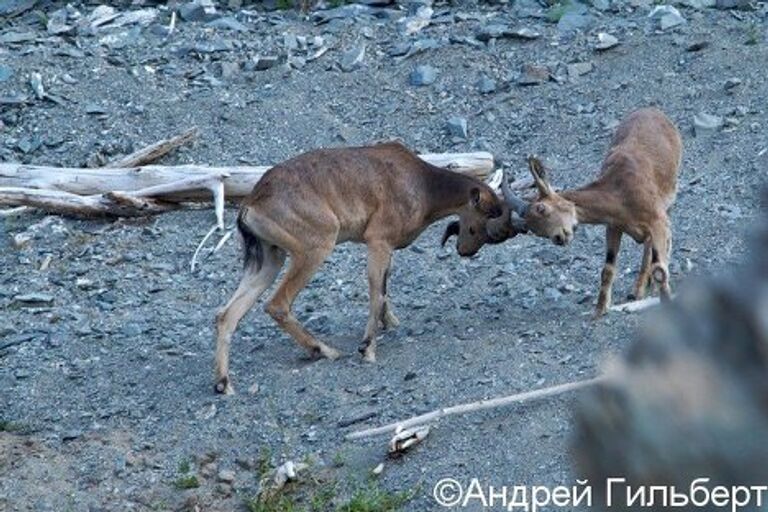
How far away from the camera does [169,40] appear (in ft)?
54.6

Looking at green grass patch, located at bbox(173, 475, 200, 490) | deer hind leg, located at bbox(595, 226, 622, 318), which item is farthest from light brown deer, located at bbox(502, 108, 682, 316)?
green grass patch, located at bbox(173, 475, 200, 490)

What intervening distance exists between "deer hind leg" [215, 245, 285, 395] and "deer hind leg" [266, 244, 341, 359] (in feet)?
0.51

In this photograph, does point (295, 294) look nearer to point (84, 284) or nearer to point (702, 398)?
point (84, 284)

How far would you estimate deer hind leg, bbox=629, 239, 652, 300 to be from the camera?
1002 cm

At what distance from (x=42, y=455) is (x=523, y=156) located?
628 cm

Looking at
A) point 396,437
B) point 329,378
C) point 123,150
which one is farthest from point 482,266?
point 123,150

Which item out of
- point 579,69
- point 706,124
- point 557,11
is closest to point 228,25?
point 557,11

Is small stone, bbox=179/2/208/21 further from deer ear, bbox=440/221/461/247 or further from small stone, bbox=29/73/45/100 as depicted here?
deer ear, bbox=440/221/461/247

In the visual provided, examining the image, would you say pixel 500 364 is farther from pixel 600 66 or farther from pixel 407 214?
pixel 600 66

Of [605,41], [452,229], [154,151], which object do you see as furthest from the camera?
[605,41]

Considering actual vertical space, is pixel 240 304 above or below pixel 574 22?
above

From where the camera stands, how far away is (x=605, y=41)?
51.4ft

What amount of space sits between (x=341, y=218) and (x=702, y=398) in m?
9.05

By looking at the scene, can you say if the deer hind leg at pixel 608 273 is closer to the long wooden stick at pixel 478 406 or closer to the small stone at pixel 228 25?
the long wooden stick at pixel 478 406
